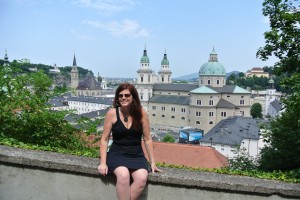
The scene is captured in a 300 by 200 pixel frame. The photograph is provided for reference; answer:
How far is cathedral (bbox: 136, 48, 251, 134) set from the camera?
69938mm

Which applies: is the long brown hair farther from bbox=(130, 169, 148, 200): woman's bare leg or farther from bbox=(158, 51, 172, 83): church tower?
bbox=(158, 51, 172, 83): church tower

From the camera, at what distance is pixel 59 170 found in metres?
4.16

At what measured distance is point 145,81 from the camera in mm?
85125

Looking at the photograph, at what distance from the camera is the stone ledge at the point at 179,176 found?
3.85m

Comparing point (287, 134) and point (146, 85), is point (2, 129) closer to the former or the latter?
point (287, 134)

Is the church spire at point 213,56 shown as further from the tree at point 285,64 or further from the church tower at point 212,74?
the tree at point 285,64

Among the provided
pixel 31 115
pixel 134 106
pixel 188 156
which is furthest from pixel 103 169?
pixel 188 156

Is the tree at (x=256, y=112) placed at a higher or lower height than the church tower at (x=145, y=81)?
lower

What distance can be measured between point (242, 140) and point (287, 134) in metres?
32.4

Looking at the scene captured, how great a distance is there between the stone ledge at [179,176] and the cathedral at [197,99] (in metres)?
66.2

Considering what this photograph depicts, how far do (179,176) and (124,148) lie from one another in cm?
73

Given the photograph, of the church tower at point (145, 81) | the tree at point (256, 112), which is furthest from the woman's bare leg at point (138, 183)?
the tree at point (256, 112)

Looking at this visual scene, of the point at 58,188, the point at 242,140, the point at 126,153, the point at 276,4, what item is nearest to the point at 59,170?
the point at 58,188

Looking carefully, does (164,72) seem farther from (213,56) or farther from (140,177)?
(140,177)
